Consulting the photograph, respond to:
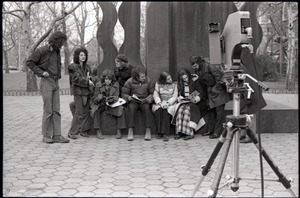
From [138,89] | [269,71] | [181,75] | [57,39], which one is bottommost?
[138,89]

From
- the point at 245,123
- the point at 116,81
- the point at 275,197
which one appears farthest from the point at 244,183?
the point at 116,81

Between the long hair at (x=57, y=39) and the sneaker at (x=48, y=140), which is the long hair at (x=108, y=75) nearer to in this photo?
the long hair at (x=57, y=39)

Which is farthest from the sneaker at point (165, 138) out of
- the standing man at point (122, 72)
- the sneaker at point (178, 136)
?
the standing man at point (122, 72)

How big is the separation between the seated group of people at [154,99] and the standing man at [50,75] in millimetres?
471

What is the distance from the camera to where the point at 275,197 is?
380cm

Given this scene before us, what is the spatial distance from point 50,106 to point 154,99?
1.66 m

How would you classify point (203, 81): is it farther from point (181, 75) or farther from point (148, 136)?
point (148, 136)

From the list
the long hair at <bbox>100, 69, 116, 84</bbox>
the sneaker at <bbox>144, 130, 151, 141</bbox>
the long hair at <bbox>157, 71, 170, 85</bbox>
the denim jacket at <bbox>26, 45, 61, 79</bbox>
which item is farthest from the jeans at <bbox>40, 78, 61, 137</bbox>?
the long hair at <bbox>157, 71, 170, 85</bbox>

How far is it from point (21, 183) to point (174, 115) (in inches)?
119

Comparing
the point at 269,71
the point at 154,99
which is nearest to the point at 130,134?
the point at 154,99

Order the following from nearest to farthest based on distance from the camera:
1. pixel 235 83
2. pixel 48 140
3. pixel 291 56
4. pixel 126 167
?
pixel 235 83, pixel 126 167, pixel 48 140, pixel 291 56

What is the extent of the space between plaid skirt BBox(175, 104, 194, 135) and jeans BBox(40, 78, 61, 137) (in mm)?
1880

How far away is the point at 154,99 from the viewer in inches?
267

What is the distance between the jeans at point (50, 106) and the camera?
20.3 feet
